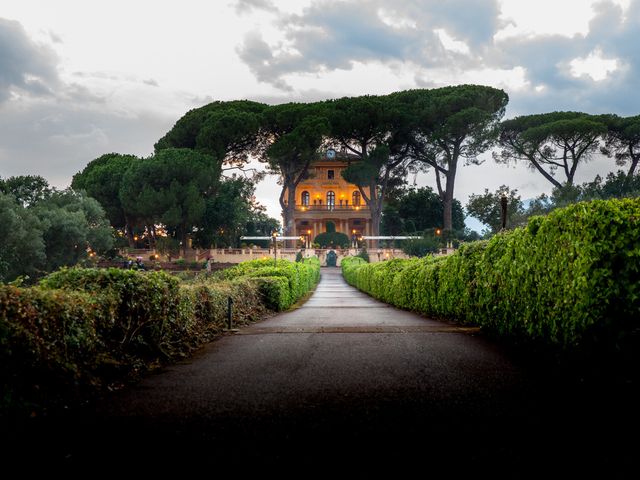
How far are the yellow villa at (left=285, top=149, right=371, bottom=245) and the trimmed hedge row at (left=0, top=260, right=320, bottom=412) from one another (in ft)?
185

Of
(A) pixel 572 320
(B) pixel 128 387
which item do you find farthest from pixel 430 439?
(B) pixel 128 387

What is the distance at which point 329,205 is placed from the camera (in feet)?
210

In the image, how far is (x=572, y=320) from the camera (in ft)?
14.9

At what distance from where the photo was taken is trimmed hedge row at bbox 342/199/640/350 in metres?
4.16

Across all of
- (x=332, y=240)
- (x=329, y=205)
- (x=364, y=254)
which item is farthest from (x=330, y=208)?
(x=364, y=254)

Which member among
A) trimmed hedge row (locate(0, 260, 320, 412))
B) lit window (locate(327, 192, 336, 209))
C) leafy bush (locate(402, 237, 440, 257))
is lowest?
trimmed hedge row (locate(0, 260, 320, 412))

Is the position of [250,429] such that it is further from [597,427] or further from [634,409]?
[634,409]

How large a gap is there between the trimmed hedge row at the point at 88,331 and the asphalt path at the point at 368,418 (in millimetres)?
374

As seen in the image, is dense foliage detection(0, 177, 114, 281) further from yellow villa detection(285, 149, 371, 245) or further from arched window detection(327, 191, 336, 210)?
arched window detection(327, 191, 336, 210)

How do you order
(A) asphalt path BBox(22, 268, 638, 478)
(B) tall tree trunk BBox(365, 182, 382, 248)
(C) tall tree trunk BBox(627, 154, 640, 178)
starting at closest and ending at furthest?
(A) asphalt path BBox(22, 268, 638, 478) → (C) tall tree trunk BBox(627, 154, 640, 178) → (B) tall tree trunk BBox(365, 182, 382, 248)

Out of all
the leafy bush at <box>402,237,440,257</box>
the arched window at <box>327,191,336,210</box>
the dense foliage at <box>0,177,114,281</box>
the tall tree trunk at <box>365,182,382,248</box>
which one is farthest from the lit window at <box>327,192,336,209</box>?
the dense foliage at <box>0,177,114,281</box>

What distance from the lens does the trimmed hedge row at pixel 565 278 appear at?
4156 millimetres

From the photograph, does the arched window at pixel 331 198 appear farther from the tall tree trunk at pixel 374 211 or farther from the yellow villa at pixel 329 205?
the tall tree trunk at pixel 374 211

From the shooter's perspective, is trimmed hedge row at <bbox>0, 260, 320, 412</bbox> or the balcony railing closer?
trimmed hedge row at <bbox>0, 260, 320, 412</bbox>
